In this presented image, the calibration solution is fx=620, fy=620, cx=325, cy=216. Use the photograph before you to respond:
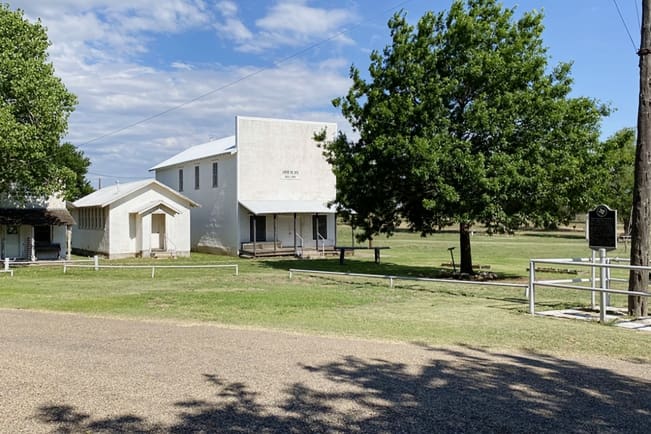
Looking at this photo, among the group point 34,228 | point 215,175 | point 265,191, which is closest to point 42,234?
point 34,228

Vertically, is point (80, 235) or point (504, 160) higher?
point (504, 160)

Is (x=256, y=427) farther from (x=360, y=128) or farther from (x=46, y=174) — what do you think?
(x=46, y=174)

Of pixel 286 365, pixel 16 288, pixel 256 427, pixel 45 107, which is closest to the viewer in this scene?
pixel 256 427

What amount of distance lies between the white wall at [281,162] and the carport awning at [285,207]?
0.35 metres

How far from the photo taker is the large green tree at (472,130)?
1939cm

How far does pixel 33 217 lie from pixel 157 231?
7.05 m

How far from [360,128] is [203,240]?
57.2 feet

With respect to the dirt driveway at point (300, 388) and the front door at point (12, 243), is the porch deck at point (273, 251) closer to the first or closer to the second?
the front door at point (12, 243)

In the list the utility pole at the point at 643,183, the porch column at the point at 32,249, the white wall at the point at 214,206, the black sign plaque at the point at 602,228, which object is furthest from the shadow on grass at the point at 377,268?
the porch column at the point at 32,249

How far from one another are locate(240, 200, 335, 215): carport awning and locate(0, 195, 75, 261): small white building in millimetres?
8902

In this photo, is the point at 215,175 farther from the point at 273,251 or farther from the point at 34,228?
the point at 34,228

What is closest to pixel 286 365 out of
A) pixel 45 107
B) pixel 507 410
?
pixel 507 410

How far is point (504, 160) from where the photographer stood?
19141 mm

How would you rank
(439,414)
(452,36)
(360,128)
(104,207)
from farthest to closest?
1. (104,207)
2. (360,128)
3. (452,36)
4. (439,414)
